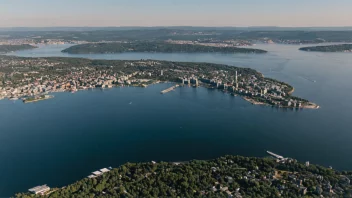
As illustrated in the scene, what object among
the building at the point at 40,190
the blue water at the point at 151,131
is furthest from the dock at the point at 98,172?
the building at the point at 40,190

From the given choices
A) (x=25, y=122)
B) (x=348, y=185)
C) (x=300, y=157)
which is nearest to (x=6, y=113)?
(x=25, y=122)

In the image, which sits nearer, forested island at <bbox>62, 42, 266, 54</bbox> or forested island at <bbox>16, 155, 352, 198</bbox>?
forested island at <bbox>16, 155, 352, 198</bbox>

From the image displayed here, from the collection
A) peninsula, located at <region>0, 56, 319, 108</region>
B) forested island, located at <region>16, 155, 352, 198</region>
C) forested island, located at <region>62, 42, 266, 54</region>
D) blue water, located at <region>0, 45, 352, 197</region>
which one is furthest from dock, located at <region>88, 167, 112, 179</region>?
forested island, located at <region>62, 42, 266, 54</region>

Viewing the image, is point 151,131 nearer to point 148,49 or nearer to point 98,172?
point 98,172

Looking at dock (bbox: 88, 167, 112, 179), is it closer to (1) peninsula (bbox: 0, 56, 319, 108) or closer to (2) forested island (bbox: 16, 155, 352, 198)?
(2) forested island (bbox: 16, 155, 352, 198)

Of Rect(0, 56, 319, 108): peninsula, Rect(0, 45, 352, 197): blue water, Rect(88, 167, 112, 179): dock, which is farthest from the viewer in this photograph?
Rect(0, 56, 319, 108): peninsula
